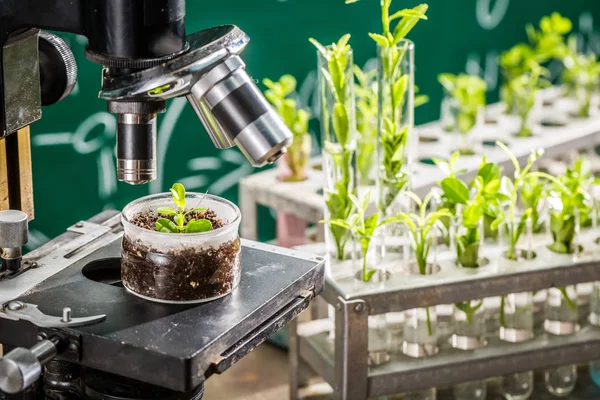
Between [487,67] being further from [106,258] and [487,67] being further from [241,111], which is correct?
[241,111]

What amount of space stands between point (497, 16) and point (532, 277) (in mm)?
1570

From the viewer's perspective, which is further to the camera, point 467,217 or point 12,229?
point 467,217

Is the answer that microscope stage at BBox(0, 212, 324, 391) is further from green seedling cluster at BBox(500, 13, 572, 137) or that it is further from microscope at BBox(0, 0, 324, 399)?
green seedling cluster at BBox(500, 13, 572, 137)

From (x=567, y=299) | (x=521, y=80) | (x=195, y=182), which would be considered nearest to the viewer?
(x=567, y=299)

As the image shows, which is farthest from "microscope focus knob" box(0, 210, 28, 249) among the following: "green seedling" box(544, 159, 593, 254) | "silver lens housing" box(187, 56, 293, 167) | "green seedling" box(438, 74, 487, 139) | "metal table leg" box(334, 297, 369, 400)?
"green seedling" box(438, 74, 487, 139)

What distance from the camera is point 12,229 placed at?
1.27 metres

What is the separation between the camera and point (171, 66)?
112cm

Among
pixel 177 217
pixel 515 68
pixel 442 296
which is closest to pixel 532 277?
pixel 442 296

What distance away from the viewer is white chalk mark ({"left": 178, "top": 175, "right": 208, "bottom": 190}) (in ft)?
8.02

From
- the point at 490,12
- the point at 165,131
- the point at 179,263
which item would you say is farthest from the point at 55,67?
the point at 490,12

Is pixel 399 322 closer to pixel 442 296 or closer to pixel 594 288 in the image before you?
pixel 442 296

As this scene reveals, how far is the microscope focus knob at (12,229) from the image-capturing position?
4.16 feet

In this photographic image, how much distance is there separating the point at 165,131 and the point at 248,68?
278 mm

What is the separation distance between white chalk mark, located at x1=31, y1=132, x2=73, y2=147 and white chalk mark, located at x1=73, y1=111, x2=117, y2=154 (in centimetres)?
2
